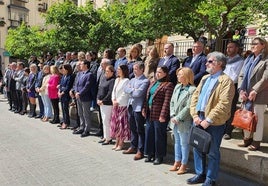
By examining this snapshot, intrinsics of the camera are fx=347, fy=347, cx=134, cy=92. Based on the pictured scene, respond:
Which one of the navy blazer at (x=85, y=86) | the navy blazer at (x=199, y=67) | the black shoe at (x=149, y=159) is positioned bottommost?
the black shoe at (x=149, y=159)

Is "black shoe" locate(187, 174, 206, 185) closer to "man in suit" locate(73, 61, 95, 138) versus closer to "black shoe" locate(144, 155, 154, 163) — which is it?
"black shoe" locate(144, 155, 154, 163)

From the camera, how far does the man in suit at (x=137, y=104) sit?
6.84m

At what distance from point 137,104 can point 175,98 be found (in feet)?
3.68

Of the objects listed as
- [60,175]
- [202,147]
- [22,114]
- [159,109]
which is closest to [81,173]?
[60,175]

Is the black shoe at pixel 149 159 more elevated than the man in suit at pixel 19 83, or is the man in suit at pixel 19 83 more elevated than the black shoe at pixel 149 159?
the man in suit at pixel 19 83

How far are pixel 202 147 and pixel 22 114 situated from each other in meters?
9.07

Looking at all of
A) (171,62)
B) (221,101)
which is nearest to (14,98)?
(171,62)

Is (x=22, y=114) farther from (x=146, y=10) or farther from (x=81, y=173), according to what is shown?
(x=81, y=173)

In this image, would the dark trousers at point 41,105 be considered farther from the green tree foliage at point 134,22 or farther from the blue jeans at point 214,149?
the blue jeans at point 214,149

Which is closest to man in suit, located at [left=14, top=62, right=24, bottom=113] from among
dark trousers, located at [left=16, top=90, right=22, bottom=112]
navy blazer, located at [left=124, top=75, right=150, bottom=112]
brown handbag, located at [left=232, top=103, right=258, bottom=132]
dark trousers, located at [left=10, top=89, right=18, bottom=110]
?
dark trousers, located at [left=16, top=90, right=22, bottom=112]

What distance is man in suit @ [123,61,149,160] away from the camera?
6836 mm

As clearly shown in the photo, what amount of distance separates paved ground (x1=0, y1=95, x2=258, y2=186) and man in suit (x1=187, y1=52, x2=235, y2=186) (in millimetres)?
662

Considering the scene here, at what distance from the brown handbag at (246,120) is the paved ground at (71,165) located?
888mm

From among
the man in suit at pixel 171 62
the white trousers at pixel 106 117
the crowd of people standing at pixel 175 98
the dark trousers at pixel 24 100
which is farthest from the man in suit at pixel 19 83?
the man in suit at pixel 171 62
